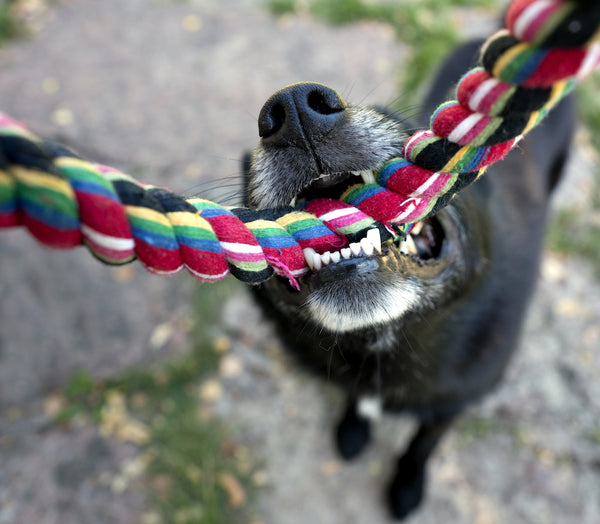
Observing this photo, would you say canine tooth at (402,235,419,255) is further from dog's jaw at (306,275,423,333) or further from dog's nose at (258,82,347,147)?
dog's nose at (258,82,347,147)

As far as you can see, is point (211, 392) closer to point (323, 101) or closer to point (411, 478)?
point (411, 478)

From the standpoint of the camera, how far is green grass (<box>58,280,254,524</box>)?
2.88m

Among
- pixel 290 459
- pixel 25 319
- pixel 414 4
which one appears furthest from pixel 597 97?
pixel 25 319

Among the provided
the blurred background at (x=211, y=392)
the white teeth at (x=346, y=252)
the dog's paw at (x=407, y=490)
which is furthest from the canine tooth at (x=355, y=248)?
the dog's paw at (x=407, y=490)

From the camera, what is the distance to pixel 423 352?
2.07 m

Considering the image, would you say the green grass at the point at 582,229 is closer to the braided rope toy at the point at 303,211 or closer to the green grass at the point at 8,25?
the braided rope toy at the point at 303,211

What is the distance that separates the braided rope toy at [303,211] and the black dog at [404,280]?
13cm

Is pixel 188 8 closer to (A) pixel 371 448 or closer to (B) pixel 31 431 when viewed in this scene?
(B) pixel 31 431

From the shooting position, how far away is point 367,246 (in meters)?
1.31

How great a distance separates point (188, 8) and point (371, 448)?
5336 mm

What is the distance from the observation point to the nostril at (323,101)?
132cm

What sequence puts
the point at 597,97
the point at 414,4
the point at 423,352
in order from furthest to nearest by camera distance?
the point at 414,4 → the point at 597,97 → the point at 423,352

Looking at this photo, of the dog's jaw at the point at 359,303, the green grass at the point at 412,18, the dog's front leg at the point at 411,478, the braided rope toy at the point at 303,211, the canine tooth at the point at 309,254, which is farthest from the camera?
the green grass at the point at 412,18

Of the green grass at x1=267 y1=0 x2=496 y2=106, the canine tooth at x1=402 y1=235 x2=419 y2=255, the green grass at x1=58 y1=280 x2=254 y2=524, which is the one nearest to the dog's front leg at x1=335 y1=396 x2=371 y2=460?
the green grass at x1=58 y1=280 x2=254 y2=524
